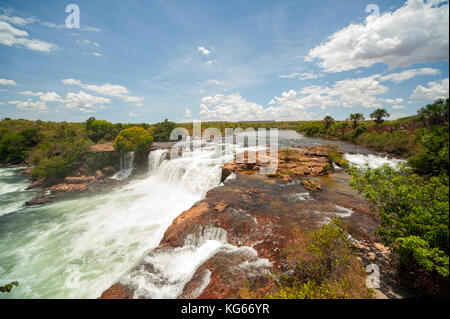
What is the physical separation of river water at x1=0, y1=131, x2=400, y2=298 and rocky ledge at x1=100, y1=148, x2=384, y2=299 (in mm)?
656

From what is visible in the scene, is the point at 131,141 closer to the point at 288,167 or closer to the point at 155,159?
the point at 155,159

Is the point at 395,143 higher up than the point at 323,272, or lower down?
higher up

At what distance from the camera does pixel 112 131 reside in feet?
110

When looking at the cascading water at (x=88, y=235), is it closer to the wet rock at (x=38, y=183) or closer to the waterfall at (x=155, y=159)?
the waterfall at (x=155, y=159)

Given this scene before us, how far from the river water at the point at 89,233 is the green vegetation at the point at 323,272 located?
307cm

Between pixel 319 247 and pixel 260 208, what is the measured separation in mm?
4013

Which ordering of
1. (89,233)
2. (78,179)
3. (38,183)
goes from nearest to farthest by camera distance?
(89,233), (38,183), (78,179)

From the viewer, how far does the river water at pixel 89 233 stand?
22.8 feet

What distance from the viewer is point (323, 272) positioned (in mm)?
4125

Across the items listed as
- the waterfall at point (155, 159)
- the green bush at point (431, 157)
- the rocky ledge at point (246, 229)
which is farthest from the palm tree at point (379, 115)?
the waterfall at point (155, 159)

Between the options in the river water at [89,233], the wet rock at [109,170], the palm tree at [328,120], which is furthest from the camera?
the palm tree at [328,120]

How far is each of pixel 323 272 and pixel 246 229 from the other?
324cm

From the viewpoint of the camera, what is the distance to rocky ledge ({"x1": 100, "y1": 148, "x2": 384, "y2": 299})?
4.82 metres

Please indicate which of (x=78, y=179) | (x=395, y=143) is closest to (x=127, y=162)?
(x=78, y=179)
